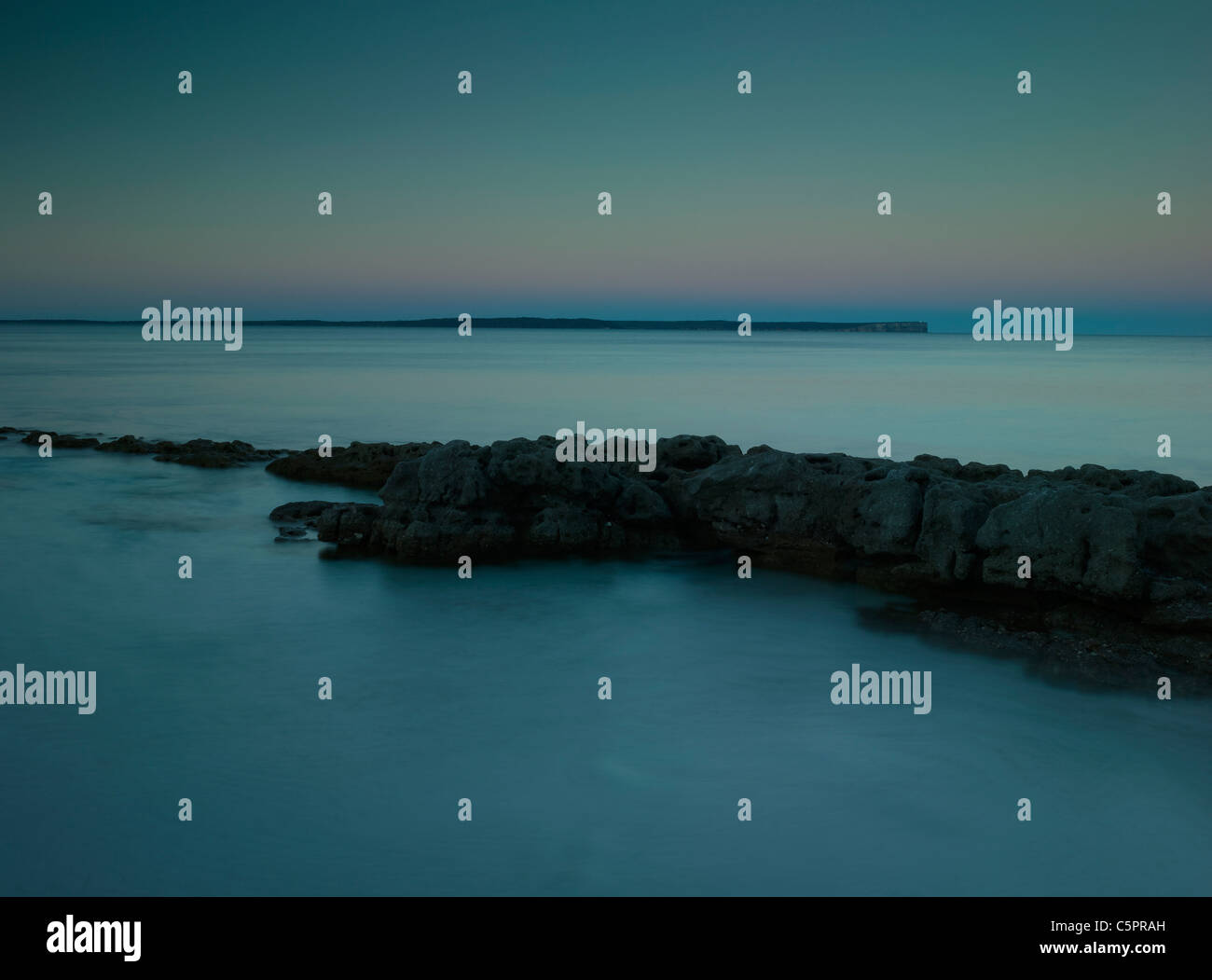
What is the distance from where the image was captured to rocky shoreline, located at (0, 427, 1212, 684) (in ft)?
27.6

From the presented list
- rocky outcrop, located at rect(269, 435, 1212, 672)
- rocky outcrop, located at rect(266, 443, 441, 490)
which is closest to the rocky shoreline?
rocky outcrop, located at rect(269, 435, 1212, 672)

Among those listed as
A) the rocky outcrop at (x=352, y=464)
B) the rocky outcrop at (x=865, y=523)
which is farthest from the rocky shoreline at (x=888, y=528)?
the rocky outcrop at (x=352, y=464)

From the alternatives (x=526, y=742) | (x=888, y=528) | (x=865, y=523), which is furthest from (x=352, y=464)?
(x=526, y=742)

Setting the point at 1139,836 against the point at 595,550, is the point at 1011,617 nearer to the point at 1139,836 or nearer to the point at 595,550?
the point at 1139,836

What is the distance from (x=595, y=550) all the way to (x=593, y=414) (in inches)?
701

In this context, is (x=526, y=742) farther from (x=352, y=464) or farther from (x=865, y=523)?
(x=352, y=464)

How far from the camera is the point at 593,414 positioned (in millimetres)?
29375

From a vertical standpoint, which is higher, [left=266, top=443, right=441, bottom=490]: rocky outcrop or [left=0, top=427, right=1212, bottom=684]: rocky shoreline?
[left=266, top=443, right=441, bottom=490]: rocky outcrop

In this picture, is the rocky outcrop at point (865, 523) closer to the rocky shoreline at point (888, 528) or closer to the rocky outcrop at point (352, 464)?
the rocky shoreline at point (888, 528)

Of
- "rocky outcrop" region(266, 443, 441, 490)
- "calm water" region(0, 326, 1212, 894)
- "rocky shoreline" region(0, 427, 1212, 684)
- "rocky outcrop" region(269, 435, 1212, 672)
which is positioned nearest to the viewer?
"calm water" region(0, 326, 1212, 894)

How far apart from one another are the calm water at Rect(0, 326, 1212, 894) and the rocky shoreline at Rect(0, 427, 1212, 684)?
0.51 m

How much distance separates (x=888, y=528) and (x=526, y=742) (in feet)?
16.0

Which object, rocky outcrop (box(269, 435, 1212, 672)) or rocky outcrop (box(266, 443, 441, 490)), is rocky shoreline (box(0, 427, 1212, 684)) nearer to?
rocky outcrop (box(269, 435, 1212, 672))
